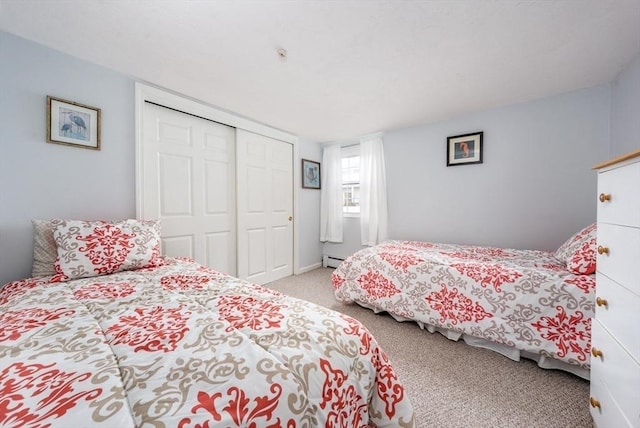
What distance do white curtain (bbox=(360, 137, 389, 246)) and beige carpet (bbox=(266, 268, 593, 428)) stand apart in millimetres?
1830

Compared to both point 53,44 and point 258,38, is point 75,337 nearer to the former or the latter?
point 258,38

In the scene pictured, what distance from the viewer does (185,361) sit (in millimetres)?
691

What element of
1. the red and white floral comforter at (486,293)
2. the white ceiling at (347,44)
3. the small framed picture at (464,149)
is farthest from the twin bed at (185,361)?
the small framed picture at (464,149)

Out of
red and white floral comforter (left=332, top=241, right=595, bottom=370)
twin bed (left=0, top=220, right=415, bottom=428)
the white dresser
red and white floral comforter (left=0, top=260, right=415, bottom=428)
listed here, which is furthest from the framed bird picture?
the white dresser

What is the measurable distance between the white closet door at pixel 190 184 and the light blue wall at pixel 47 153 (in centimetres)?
22

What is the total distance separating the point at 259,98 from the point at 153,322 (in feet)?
7.54

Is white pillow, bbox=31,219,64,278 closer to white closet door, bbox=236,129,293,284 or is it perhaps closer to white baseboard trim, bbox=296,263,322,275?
white closet door, bbox=236,129,293,284

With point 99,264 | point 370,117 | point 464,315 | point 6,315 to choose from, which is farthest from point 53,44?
point 464,315

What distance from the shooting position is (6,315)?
1.02 metres

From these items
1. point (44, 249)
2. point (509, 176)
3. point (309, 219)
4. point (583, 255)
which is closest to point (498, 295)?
point (583, 255)

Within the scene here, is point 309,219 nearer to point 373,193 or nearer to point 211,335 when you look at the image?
point 373,193

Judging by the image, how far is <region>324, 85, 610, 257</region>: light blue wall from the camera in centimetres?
243

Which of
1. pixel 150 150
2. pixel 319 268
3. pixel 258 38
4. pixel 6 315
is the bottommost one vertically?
pixel 319 268

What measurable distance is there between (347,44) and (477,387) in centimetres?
240
